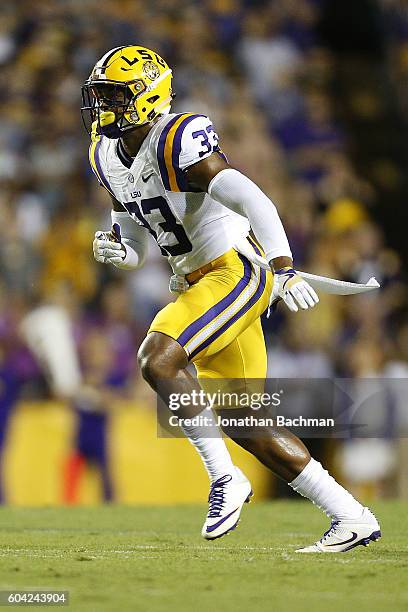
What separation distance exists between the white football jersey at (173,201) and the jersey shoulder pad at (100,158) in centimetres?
6

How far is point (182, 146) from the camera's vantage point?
440cm

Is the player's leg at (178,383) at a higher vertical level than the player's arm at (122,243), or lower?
lower

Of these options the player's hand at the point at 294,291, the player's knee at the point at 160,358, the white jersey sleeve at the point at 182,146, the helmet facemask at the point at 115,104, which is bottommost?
the player's knee at the point at 160,358

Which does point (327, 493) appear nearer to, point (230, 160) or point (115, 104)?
point (115, 104)

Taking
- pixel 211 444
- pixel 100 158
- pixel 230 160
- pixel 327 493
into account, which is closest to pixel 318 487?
pixel 327 493

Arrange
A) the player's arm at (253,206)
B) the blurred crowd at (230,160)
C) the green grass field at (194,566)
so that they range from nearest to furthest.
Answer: the green grass field at (194,566), the player's arm at (253,206), the blurred crowd at (230,160)

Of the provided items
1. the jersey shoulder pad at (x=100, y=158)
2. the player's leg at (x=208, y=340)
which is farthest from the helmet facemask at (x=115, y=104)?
the player's leg at (x=208, y=340)

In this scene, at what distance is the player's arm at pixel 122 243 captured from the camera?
4.94 metres

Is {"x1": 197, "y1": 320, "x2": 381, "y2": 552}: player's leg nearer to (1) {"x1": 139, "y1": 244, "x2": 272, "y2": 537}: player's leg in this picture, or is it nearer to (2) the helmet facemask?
(1) {"x1": 139, "y1": 244, "x2": 272, "y2": 537}: player's leg

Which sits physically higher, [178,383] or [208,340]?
[208,340]

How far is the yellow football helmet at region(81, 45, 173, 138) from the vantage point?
4.66 metres

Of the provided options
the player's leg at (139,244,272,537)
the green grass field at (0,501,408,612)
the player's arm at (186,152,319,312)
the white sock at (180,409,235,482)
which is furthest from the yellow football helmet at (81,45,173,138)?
the green grass field at (0,501,408,612)

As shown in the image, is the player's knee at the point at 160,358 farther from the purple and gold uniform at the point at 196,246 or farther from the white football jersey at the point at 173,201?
the white football jersey at the point at 173,201

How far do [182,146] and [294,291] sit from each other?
2.56ft
